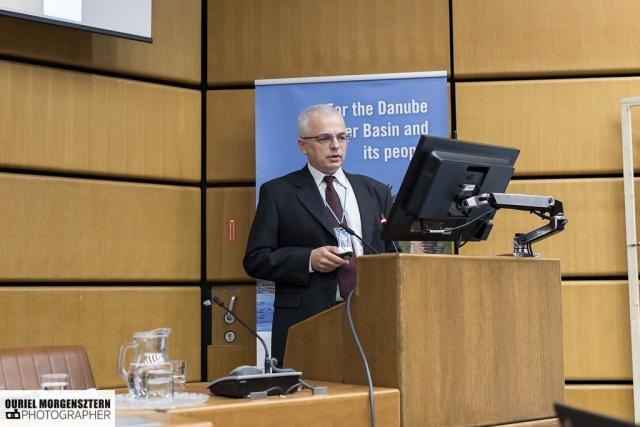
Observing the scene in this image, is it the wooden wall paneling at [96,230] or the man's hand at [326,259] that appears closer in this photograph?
the man's hand at [326,259]

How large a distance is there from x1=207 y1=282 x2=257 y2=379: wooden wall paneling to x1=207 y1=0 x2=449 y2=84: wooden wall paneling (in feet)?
3.61

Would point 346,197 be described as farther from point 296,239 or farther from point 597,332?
point 597,332

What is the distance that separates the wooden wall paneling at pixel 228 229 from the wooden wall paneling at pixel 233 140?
0.08 metres

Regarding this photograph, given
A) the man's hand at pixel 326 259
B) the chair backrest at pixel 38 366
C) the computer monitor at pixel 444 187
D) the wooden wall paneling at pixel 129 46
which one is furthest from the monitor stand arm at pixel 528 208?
the wooden wall paneling at pixel 129 46

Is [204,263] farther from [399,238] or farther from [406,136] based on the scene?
[399,238]

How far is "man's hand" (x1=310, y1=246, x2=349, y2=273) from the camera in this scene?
2541 mm

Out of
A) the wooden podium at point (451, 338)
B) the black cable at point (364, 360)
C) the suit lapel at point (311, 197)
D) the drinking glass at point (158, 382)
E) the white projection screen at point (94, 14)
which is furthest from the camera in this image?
the white projection screen at point (94, 14)

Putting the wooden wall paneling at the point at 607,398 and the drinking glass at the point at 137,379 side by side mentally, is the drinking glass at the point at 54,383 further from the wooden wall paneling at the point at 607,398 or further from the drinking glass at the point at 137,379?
the wooden wall paneling at the point at 607,398

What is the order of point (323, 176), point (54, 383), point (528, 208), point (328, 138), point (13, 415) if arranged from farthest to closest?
1. point (323, 176)
2. point (328, 138)
3. point (528, 208)
4. point (54, 383)
5. point (13, 415)

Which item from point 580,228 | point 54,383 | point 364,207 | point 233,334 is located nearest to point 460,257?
point 364,207

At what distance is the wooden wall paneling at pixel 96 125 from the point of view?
12.3 feet

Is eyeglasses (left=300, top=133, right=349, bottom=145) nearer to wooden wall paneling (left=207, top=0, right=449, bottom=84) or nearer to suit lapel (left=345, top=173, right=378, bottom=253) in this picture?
suit lapel (left=345, top=173, right=378, bottom=253)

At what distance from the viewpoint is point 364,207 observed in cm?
312

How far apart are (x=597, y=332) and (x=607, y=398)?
0.32 meters
